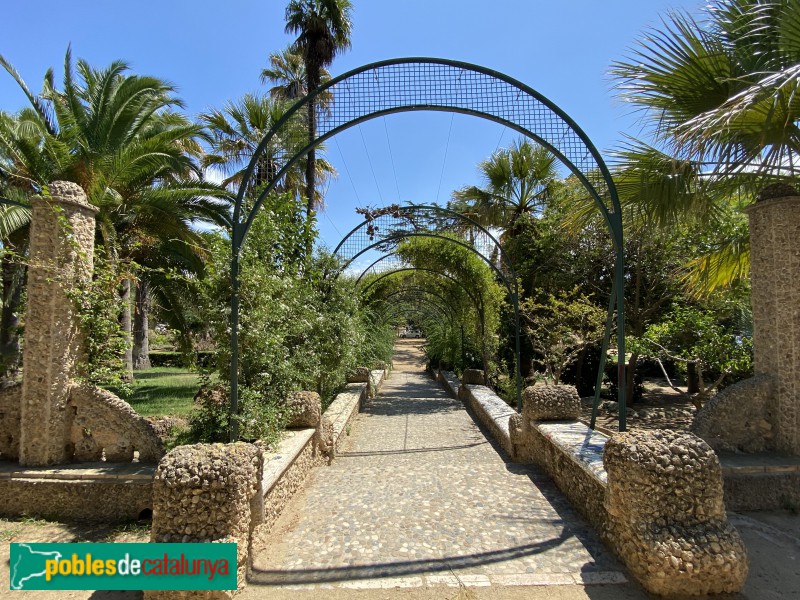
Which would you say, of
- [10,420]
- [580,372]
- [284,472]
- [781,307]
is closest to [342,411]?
[284,472]

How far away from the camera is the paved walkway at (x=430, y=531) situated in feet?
9.49

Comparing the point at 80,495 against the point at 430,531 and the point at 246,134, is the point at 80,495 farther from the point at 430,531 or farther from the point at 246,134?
the point at 246,134

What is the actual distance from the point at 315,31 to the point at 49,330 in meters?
8.77

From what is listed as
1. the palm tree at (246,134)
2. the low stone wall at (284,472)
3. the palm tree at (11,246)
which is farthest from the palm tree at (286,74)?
the low stone wall at (284,472)

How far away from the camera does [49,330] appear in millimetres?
3920

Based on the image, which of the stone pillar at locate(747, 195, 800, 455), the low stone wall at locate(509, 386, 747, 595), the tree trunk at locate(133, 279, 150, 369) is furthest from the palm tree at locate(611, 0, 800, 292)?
the tree trunk at locate(133, 279, 150, 369)

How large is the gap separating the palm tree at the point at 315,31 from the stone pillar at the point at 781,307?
784cm

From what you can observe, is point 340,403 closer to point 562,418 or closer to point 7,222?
point 562,418

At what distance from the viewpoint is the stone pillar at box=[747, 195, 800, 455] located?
4.18 m

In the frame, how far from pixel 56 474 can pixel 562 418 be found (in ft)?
15.9

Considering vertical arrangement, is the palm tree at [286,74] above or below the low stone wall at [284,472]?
above

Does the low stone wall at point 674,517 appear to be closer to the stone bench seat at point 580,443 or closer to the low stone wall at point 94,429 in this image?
the stone bench seat at point 580,443

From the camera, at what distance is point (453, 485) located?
4.65 metres

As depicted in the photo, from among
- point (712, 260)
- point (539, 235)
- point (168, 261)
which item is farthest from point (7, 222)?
point (539, 235)
